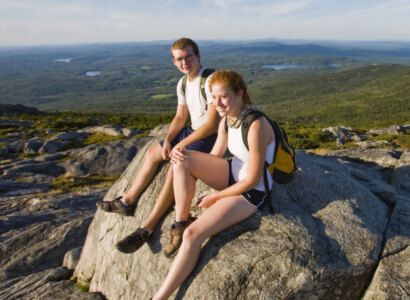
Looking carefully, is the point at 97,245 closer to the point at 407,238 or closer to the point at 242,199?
the point at 242,199

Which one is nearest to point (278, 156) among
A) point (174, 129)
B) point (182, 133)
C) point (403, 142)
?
point (182, 133)

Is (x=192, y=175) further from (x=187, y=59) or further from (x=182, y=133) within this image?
(x=187, y=59)

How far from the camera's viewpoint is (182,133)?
7.02 metres

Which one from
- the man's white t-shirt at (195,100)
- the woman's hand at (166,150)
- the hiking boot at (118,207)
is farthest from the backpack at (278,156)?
the hiking boot at (118,207)

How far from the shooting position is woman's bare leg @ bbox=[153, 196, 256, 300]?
4.52 meters

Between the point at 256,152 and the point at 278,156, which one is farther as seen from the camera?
the point at 278,156

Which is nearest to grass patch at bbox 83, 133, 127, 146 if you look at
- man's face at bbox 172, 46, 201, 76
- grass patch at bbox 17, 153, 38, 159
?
grass patch at bbox 17, 153, 38, 159

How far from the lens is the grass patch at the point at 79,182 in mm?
22642

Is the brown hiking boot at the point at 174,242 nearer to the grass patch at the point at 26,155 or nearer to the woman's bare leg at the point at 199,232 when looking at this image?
the woman's bare leg at the point at 199,232

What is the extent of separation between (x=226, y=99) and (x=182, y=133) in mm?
2469

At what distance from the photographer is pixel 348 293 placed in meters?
4.83

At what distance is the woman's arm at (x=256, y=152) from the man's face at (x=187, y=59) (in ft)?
8.15

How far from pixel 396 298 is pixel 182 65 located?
5.99 metres

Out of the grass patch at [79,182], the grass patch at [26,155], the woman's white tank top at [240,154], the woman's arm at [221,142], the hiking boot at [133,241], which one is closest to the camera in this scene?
the woman's white tank top at [240,154]
